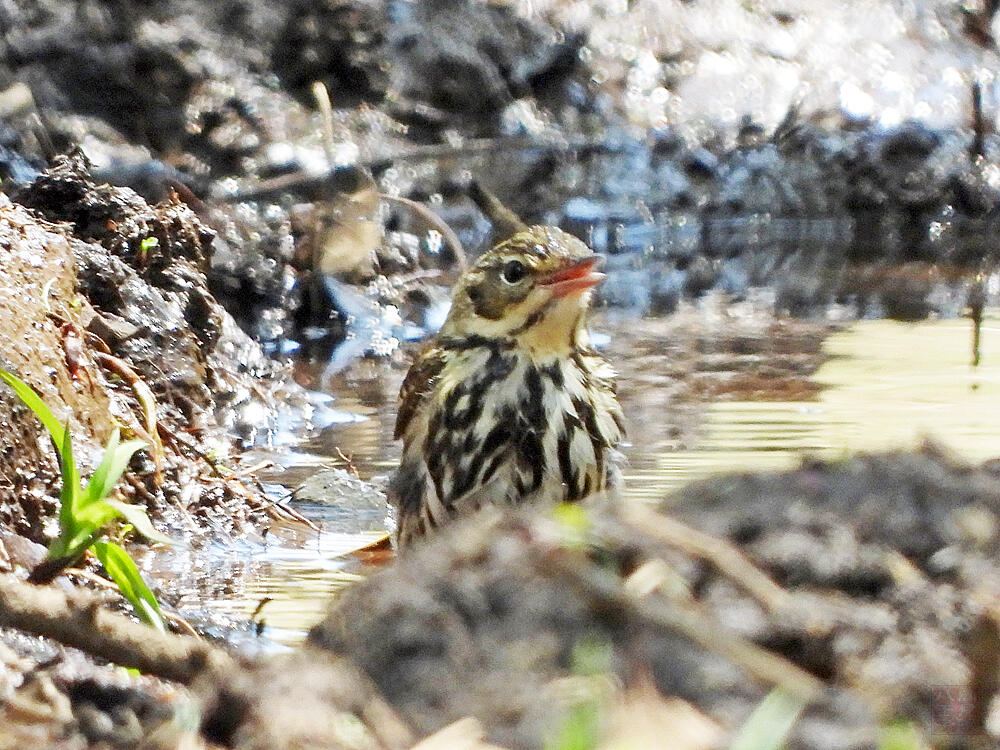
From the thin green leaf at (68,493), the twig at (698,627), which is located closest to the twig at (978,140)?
the thin green leaf at (68,493)

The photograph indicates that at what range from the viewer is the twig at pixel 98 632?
2.35 m

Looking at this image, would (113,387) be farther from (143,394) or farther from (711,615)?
(711,615)

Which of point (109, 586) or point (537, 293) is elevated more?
point (537, 293)

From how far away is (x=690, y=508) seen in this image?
7.49 feet

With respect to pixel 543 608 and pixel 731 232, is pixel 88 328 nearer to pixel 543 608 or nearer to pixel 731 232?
pixel 543 608

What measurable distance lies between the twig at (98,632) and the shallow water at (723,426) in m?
→ 1.57

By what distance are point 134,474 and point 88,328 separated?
870 millimetres

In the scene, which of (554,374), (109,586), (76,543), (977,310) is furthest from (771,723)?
(977,310)

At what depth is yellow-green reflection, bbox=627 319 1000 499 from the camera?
589cm

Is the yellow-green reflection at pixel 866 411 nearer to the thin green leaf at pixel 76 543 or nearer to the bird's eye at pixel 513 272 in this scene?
the bird's eye at pixel 513 272

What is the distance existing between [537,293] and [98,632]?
89.5 inches

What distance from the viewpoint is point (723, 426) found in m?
6.58

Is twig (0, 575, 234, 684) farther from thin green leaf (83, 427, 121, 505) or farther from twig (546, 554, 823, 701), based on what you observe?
thin green leaf (83, 427, 121, 505)

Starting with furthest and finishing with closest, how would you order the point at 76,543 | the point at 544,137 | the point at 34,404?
the point at 544,137, the point at 34,404, the point at 76,543
